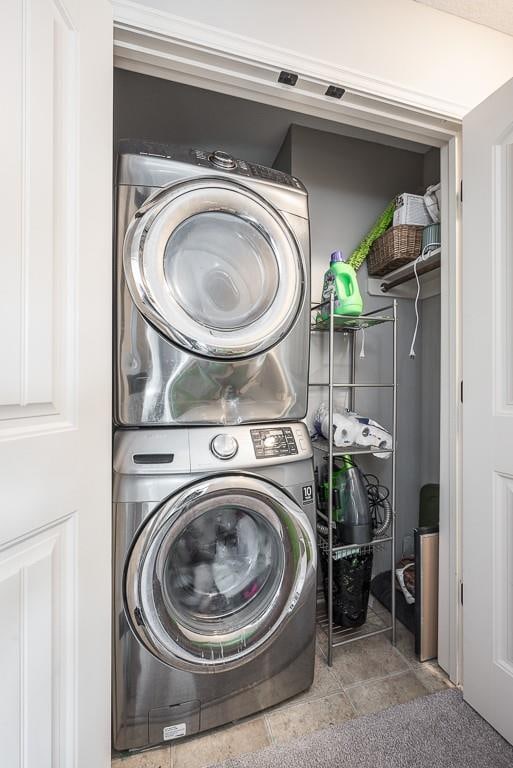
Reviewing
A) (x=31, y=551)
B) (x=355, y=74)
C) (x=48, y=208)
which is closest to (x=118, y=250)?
(x=48, y=208)

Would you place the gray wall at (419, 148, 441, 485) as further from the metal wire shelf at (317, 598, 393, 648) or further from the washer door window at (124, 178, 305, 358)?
the washer door window at (124, 178, 305, 358)

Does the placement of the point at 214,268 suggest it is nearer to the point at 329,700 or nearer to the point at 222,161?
the point at 222,161

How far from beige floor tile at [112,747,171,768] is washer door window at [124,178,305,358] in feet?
4.09

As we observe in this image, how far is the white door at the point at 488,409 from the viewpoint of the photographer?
1.11 meters

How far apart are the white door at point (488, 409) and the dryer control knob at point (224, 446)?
32.9 inches

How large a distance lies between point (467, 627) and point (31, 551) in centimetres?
142

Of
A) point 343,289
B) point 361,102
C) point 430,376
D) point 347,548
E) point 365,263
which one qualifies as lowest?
point 347,548

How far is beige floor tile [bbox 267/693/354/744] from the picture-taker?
1.15 metres

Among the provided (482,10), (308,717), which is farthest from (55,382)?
(482,10)

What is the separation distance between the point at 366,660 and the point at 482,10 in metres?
2.49

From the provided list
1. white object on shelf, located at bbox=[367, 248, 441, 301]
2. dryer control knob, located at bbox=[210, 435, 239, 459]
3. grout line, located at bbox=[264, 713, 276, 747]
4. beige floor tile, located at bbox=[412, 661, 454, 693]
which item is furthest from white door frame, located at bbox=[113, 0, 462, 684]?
dryer control knob, located at bbox=[210, 435, 239, 459]

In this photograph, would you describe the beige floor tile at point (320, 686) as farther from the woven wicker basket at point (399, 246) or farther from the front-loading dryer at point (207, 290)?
the woven wicker basket at point (399, 246)

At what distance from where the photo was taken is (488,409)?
117 cm

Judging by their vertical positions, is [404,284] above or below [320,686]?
above
